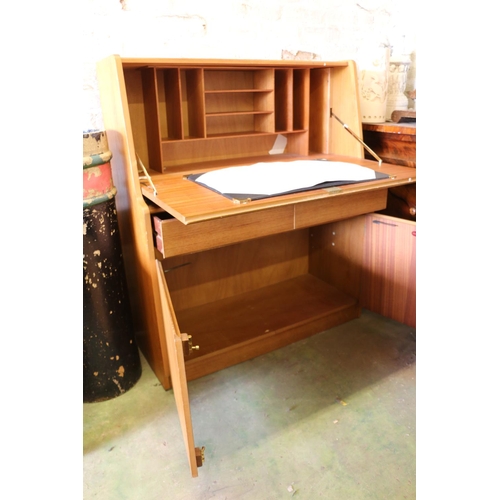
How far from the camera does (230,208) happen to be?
1278mm

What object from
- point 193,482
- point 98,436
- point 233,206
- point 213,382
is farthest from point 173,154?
point 193,482

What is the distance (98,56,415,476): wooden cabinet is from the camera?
4.95ft

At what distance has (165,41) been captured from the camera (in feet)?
6.05

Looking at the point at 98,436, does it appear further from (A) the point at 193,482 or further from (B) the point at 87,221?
(B) the point at 87,221

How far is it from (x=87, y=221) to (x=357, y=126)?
125cm

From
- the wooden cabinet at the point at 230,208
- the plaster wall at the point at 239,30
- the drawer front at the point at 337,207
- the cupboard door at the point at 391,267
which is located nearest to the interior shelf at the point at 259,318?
the wooden cabinet at the point at 230,208

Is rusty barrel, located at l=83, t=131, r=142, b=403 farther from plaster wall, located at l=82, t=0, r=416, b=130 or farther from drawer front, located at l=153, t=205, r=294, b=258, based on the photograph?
plaster wall, located at l=82, t=0, r=416, b=130

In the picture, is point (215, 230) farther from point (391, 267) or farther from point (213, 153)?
point (391, 267)

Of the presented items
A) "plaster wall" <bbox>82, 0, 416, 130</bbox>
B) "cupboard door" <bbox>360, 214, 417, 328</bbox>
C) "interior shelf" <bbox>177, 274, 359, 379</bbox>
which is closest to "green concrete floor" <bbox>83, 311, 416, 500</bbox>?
"interior shelf" <bbox>177, 274, 359, 379</bbox>

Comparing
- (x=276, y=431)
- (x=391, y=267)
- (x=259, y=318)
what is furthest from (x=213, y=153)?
(x=276, y=431)

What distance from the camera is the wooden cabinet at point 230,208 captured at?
1509 mm

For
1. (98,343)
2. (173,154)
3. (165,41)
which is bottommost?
(98,343)

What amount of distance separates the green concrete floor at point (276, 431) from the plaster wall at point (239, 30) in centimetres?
119

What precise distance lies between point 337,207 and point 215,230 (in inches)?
20.8
